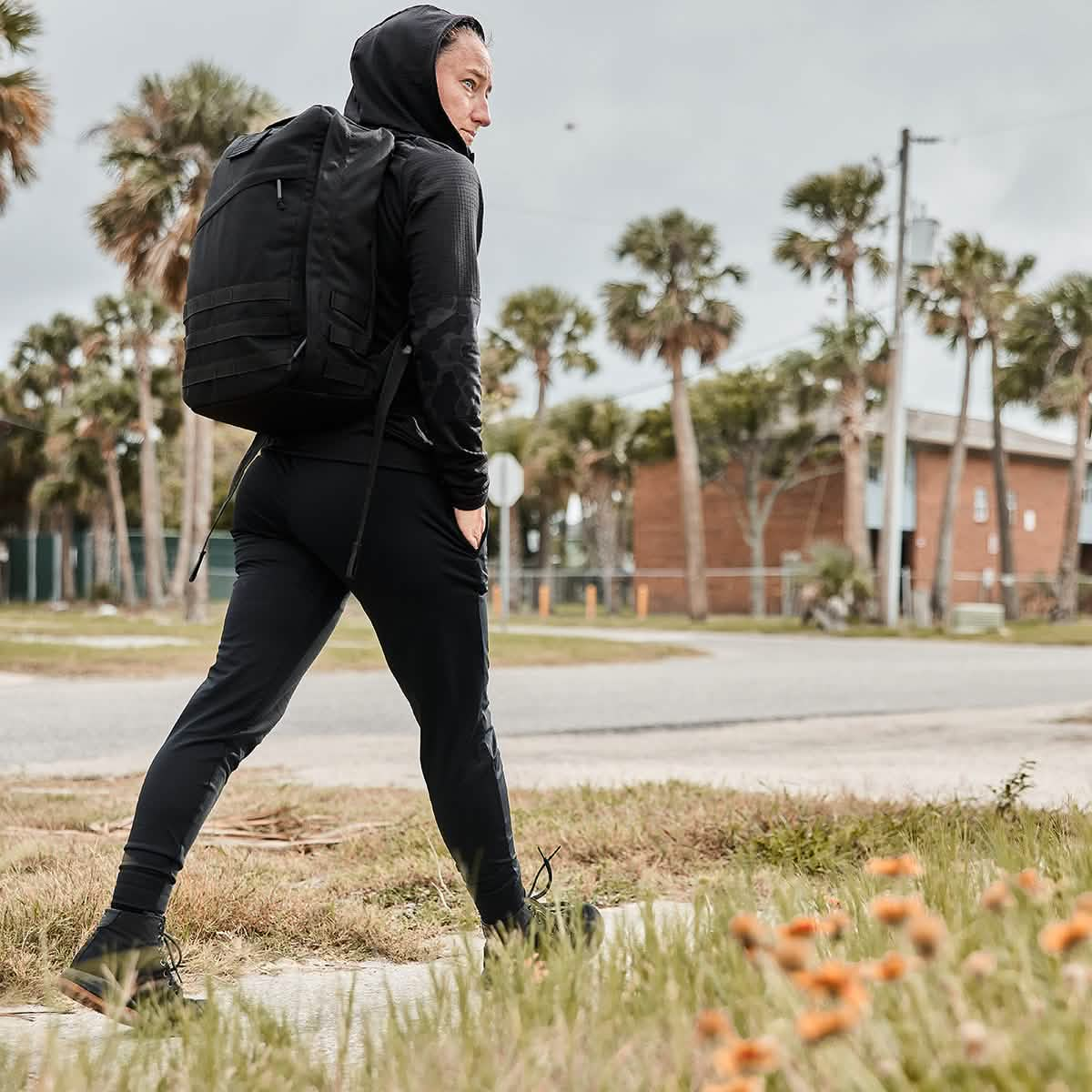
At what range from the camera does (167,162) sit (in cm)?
2589

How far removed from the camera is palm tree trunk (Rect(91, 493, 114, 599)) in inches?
1858

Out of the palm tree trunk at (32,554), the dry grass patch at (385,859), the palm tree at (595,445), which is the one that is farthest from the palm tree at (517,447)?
the dry grass patch at (385,859)

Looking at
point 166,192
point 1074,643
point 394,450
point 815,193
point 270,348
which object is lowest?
point 1074,643

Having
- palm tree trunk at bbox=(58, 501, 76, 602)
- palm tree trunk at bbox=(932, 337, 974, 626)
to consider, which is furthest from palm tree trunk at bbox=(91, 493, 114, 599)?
palm tree trunk at bbox=(932, 337, 974, 626)

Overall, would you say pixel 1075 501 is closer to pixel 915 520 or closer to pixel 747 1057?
pixel 915 520

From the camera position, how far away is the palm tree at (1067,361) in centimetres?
3425

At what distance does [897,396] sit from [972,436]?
74.4 feet

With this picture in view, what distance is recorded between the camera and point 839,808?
4742mm

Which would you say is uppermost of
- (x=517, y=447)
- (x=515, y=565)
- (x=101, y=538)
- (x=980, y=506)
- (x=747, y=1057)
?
(x=517, y=447)

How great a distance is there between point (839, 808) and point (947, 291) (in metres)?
32.0

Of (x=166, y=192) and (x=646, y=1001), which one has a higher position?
(x=166, y=192)

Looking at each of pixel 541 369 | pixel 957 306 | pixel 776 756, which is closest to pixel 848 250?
pixel 957 306

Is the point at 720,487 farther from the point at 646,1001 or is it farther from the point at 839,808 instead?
the point at 646,1001

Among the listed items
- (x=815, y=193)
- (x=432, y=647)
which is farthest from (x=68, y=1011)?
(x=815, y=193)
